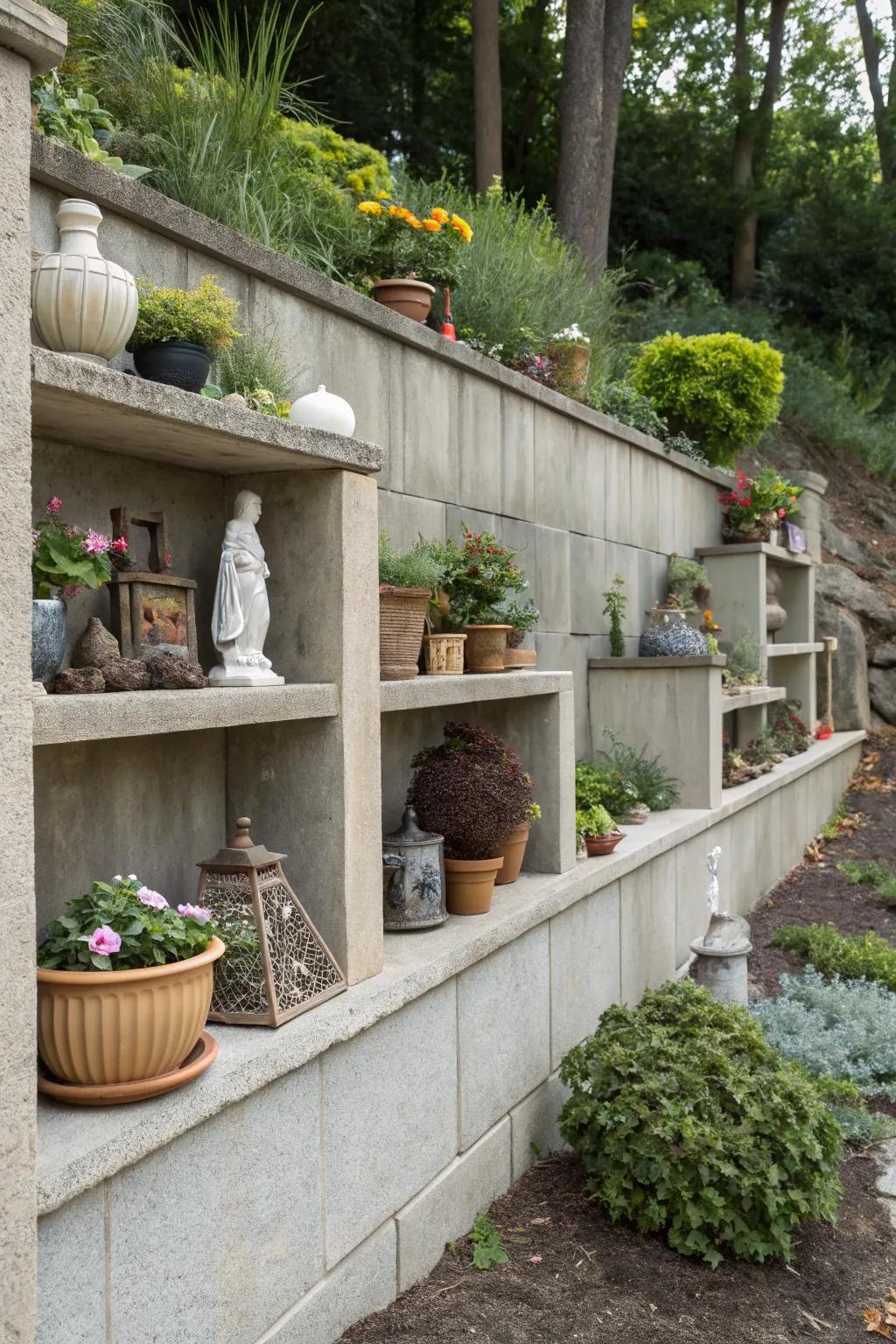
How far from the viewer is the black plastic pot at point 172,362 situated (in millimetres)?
2635

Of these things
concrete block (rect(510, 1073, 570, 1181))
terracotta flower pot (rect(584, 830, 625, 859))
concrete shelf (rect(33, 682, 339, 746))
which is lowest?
concrete block (rect(510, 1073, 570, 1181))

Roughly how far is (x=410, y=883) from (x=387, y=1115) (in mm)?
747

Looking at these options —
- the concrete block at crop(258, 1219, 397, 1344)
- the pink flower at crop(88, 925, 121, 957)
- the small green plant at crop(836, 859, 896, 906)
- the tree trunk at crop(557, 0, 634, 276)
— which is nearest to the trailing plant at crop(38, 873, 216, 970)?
the pink flower at crop(88, 925, 121, 957)

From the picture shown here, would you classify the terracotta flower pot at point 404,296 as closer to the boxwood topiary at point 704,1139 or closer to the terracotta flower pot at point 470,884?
the terracotta flower pot at point 470,884

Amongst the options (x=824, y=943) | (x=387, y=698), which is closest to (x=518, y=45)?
(x=824, y=943)

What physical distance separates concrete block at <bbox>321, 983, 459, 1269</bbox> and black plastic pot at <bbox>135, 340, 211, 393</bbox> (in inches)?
64.2

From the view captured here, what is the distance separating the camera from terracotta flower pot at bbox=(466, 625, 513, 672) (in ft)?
13.1

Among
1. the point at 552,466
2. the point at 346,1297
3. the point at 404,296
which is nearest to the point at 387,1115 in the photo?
the point at 346,1297

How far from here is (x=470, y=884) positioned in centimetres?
368

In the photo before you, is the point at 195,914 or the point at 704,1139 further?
the point at 704,1139

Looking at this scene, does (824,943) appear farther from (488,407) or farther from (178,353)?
(178,353)

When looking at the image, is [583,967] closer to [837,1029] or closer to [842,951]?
[837,1029]

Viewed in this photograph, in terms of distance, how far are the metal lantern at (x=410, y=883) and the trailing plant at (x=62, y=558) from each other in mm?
1443

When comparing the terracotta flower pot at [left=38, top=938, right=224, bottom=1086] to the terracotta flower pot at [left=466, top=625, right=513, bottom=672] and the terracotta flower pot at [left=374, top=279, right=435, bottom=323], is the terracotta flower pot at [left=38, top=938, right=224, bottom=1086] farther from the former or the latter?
the terracotta flower pot at [left=374, top=279, right=435, bottom=323]
